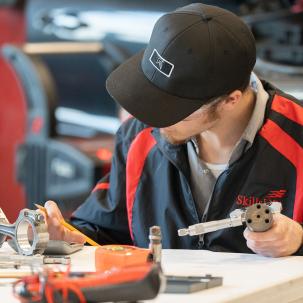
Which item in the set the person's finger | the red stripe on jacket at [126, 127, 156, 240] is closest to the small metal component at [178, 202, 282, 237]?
the person's finger

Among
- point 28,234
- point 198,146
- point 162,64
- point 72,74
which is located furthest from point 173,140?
point 72,74

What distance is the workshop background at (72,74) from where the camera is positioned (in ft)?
16.4

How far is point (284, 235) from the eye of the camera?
2258 millimetres

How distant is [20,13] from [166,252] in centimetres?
443

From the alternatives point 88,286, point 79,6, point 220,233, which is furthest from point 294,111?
point 79,6

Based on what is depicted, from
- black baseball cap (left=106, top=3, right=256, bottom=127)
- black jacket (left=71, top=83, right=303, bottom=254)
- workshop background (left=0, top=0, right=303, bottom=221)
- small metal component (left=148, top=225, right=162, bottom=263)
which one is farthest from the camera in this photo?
workshop background (left=0, top=0, right=303, bottom=221)

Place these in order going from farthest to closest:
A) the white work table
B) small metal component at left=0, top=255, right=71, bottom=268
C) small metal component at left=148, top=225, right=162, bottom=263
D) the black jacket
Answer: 1. the black jacket
2. small metal component at left=0, top=255, right=71, bottom=268
3. small metal component at left=148, top=225, right=162, bottom=263
4. the white work table

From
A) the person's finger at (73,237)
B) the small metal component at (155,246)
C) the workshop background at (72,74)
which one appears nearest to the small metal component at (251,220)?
the small metal component at (155,246)

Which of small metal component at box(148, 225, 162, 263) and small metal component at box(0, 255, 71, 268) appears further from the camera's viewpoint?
small metal component at box(0, 255, 71, 268)

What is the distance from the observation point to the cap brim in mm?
2309

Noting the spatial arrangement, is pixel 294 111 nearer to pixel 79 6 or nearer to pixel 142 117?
pixel 142 117

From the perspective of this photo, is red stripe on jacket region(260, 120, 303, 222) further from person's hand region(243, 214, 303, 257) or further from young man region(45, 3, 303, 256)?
person's hand region(243, 214, 303, 257)

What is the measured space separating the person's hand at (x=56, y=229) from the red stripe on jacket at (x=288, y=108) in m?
0.62

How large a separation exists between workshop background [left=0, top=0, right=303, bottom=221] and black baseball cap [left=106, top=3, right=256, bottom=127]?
5.98 ft
